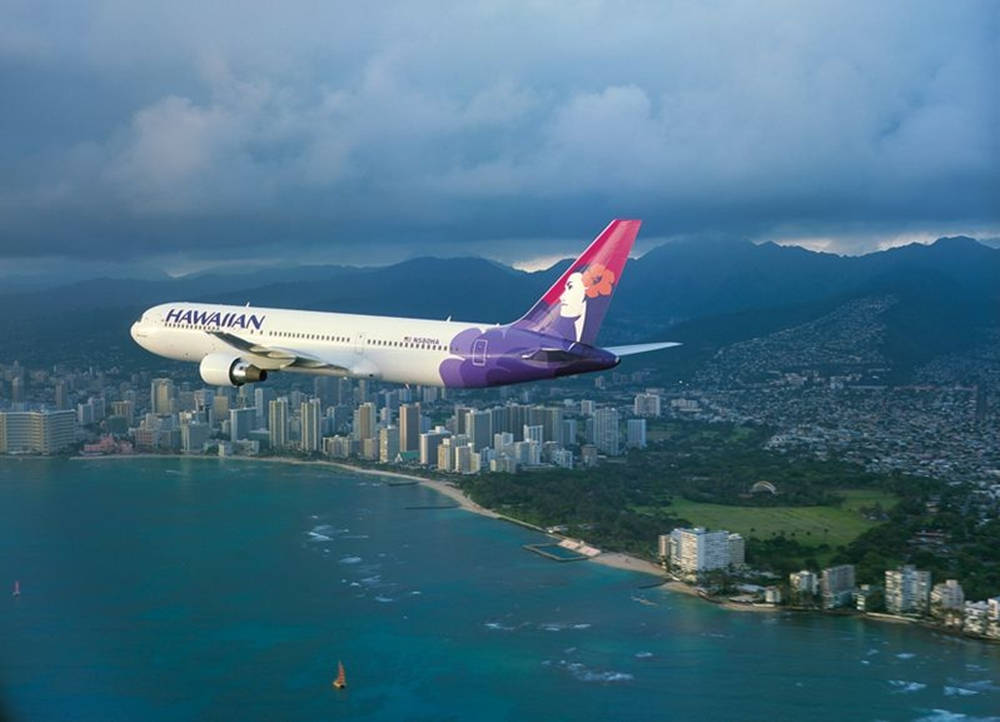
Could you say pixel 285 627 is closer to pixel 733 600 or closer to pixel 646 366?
pixel 733 600

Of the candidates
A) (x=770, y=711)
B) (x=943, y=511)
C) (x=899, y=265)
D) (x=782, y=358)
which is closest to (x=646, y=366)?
(x=782, y=358)

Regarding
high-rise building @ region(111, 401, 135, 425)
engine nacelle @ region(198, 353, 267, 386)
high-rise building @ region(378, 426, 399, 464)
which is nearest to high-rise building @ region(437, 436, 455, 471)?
high-rise building @ region(378, 426, 399, 464)

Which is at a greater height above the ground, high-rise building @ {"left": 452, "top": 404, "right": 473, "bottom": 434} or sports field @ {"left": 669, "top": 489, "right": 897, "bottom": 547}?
high-rise building @ {"left": 452, "top": 404, "right": 473, "bottom": 434}

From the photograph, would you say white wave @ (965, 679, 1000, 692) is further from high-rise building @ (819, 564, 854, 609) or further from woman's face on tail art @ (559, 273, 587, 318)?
woman's face on tail art @ (559, 273, 587, 318)

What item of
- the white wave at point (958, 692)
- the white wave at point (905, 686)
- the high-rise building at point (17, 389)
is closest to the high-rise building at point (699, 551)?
the white wave at point (905, 686)

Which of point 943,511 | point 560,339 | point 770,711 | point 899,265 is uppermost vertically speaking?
point 899,265

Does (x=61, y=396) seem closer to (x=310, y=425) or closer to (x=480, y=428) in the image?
(x=310, y=425)
